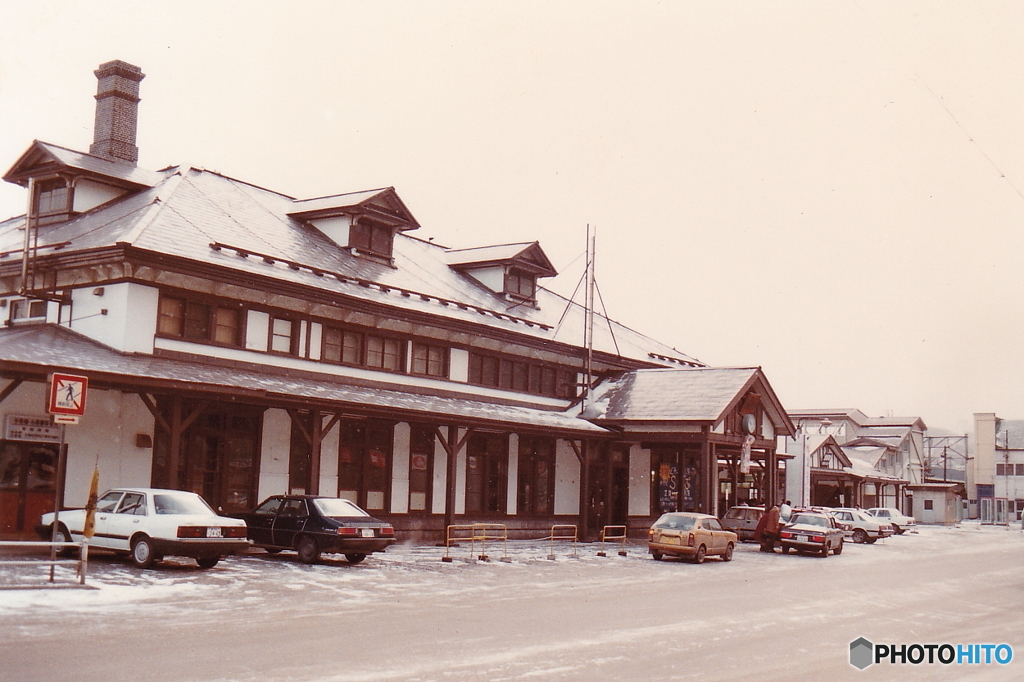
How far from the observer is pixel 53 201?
90.5 feet

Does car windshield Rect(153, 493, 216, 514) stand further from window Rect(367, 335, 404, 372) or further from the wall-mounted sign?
window Rect(367, 335, 404, 372)

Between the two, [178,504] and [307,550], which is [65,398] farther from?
[307,550]

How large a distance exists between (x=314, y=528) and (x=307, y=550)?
507mm

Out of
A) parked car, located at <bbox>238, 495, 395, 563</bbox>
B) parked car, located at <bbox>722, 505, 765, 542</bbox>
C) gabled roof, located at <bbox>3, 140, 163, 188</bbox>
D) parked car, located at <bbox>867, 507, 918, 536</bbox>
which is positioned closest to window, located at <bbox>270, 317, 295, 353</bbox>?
parked car, located at <bbox>238, 495, 395, 563</bbox>

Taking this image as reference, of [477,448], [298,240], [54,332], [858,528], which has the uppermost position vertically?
[298,240]

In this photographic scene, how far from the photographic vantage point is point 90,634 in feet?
37.7

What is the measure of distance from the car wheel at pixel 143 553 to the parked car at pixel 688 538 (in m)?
14.0

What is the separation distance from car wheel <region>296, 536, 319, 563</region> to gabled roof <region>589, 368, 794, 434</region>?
16.1 metres

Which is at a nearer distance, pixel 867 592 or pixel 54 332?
pixel 867 592

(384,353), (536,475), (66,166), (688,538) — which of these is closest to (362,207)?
(384,353)

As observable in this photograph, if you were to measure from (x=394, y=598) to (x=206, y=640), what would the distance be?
5.27 m

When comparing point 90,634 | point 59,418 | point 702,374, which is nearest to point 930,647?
point 90,634

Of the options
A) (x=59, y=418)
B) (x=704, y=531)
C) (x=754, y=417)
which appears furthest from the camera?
(x=754, y=417)

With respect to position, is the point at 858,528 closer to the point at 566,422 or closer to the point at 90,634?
the point at 566,422
